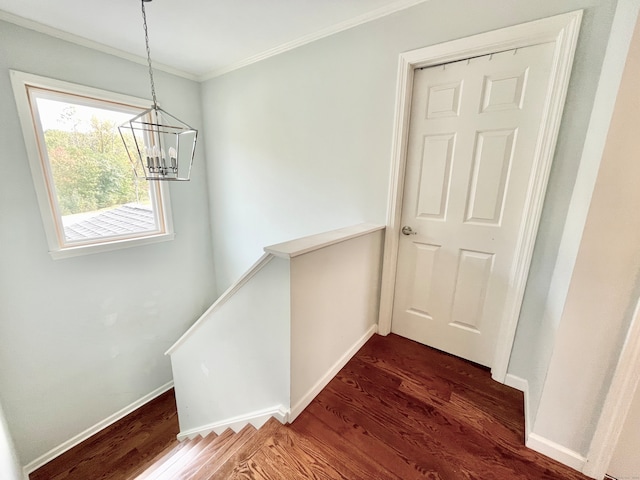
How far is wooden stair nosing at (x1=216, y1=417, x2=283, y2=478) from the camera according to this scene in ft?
3.51

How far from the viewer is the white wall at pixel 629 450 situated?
973 millimetres

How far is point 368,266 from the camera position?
1744 mm

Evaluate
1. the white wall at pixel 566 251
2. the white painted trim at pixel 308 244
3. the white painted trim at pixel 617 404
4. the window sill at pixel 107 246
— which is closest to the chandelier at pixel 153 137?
the window sill at pixel 107 246

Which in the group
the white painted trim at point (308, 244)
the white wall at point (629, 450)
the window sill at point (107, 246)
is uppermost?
the white painted trim at point (308, 244)

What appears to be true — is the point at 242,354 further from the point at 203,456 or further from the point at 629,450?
the point at 629,450

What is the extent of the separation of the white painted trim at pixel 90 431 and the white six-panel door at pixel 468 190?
2.92 meters

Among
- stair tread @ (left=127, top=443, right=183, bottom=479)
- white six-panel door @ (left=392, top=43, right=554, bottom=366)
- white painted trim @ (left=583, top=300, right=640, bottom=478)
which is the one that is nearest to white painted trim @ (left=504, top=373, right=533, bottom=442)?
white six-panel door @ (left=392, top=43, right=554, bottom=366)

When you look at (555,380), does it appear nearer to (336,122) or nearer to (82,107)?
(336,122)

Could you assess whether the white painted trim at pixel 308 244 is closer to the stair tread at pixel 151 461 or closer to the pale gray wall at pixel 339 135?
the pale gray wall at pixel 339 135

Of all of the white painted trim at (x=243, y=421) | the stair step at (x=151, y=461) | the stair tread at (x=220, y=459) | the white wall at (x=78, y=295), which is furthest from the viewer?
the stair step at (x=151, y=461)

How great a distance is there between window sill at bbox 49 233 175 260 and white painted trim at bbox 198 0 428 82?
1.79 metres

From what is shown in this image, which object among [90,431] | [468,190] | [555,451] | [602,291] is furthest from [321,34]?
[90,431]

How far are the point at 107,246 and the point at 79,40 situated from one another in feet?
5.42

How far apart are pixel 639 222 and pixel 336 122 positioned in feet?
5.44
